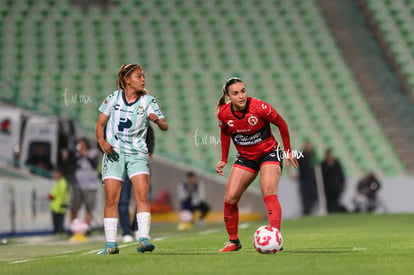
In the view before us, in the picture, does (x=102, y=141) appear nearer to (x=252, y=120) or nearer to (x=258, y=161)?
(x=252, y=120)

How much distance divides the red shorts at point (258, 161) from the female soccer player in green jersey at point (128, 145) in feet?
3.06

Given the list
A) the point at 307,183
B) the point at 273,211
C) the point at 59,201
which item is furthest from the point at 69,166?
the point at 273,211

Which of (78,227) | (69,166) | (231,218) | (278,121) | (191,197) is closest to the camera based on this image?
(278,121)

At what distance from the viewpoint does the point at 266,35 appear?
95.0 ft

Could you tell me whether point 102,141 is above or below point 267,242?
above

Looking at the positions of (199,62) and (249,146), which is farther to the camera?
(199,62)

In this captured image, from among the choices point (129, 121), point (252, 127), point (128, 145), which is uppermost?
point (129, 121)

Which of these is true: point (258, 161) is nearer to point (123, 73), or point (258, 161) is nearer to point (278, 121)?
point (278, 121)

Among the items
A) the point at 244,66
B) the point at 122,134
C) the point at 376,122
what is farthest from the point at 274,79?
the point at 122,134

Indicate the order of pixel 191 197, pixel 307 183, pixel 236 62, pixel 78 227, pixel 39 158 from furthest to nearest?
1. pixel 236 62
2. pixel 307 183
3. pixel 191 197
4. pixel 39 158
5. pixel 78 227

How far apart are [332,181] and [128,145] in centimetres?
1403

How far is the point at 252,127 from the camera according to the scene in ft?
27.9

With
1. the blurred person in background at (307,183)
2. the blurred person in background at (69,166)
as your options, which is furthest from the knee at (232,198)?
the blurred person in background at (307,183)

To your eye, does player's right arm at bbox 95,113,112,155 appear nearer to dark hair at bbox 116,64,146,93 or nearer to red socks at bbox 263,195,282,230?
dark hair at bbox 116,64,146,93
